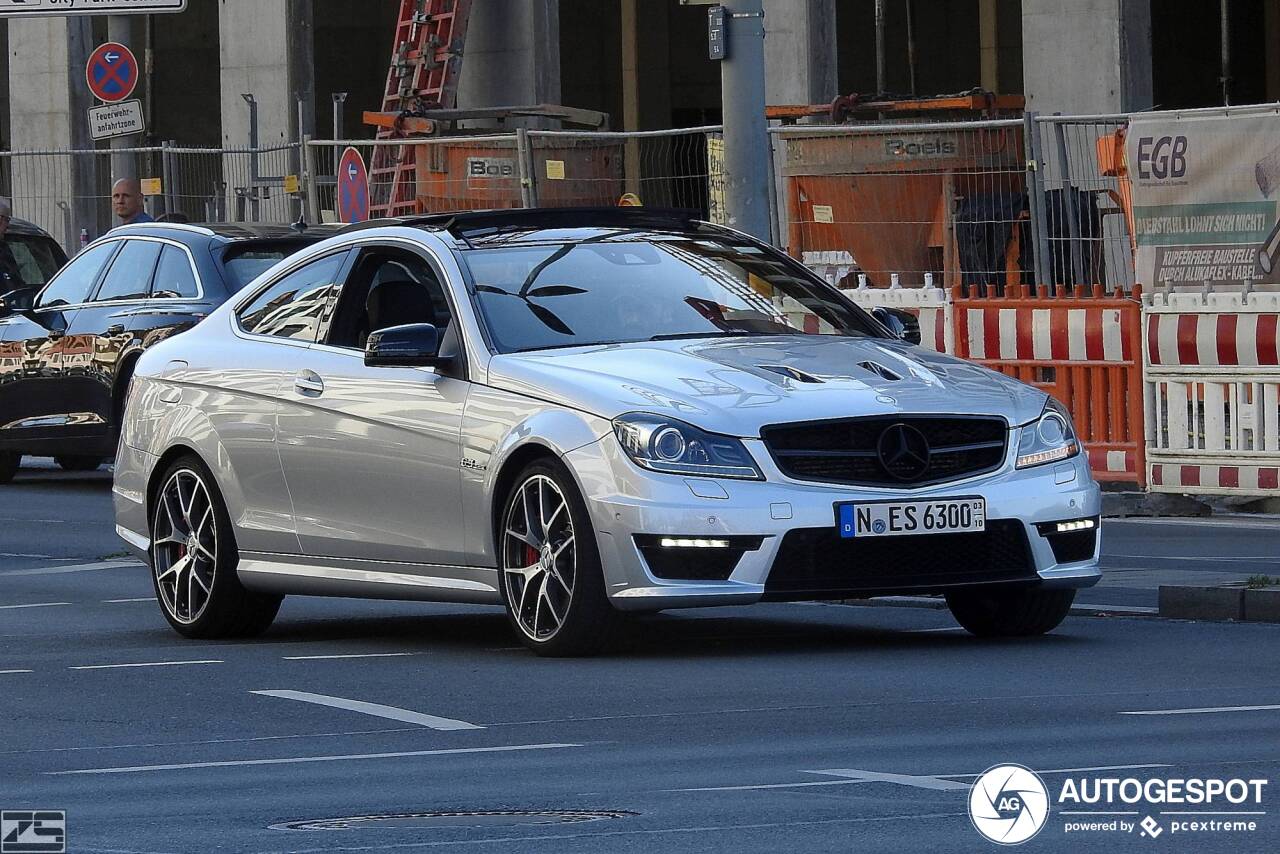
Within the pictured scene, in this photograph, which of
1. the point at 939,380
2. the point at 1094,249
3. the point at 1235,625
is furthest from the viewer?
the point at 1094,249

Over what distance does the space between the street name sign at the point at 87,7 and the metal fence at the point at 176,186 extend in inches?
55.0

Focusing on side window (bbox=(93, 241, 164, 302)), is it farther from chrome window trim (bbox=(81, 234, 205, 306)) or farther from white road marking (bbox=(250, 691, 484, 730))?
white road marking (bbox=(250, 691, 484, 730))

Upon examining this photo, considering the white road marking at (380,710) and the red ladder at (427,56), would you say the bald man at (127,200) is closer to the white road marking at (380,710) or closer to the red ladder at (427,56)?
the red ladder at (427,56)

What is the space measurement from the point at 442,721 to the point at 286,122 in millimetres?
30806

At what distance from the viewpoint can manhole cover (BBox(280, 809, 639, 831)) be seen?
21.1 feet

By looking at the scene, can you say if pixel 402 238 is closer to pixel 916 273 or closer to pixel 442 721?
pixel 442 721

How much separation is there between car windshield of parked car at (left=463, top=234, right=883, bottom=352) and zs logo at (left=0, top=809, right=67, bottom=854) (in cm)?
380

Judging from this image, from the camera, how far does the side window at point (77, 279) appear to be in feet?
63.4

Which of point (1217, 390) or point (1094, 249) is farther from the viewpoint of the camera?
point (1094, 249)

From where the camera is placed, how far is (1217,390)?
16422 mm

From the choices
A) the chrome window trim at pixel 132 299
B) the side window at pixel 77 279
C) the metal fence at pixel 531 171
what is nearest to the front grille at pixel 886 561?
the chrome window trim at pixel 132 299

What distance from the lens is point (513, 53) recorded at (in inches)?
1439

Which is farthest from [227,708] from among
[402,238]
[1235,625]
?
[1235,625]

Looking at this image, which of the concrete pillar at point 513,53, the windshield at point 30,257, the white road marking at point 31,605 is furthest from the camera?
the concrete pillar at point 513,53
